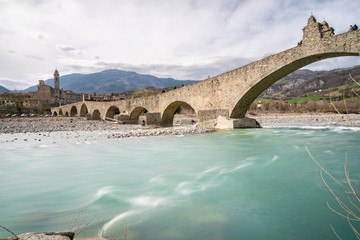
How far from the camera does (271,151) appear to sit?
6941 millimetres

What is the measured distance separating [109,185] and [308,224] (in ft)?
10.5

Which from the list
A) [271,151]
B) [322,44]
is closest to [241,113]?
[322,44]

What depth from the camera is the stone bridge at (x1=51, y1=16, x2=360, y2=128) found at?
31.9 feet

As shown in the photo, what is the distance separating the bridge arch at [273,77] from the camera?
10414 mm

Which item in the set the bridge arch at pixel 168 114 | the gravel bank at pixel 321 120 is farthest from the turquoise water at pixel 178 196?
the bridge arch at pixel 168 114

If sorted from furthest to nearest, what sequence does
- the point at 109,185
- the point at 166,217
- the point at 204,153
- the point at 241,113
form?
1. the point at 241,113
2. the point at 204,153
3. the point at 109,185
4. the point at 166,217

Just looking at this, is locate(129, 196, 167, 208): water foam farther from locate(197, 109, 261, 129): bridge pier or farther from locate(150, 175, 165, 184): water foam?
locate(197, 109, 261, 129): bridge pier

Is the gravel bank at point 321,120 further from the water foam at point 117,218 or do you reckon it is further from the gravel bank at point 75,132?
the water foam at point 117,218

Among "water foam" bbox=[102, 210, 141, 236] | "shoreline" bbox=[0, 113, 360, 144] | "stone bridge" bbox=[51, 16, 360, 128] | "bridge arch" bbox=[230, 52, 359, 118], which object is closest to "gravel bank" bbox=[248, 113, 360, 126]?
"shoreline" bbox=[0, 113, 360, 144]

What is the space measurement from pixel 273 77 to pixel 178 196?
1101 cm

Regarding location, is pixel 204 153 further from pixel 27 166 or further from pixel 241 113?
pixel 241 113

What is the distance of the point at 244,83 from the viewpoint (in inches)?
521

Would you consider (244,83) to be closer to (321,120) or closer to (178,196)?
(178,196)

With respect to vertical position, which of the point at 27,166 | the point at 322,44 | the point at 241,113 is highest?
the point at 322,44
